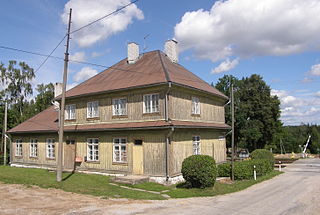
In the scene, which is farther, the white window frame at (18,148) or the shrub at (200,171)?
the white window frame at (18,148)

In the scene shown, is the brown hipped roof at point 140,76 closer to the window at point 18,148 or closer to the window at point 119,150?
the window at point 119,150

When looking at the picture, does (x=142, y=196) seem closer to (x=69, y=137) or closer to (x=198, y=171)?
(x=198, y=171)

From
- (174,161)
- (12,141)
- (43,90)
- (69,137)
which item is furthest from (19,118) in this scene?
(174,161)

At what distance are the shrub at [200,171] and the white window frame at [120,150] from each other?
5217mm

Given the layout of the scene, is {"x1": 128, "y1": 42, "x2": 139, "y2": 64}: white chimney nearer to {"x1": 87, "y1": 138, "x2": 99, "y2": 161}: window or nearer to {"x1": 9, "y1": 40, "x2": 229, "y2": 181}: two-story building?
{"x1": 9, "y1": 40, "x2": 229, "y2": 181}: two-story building

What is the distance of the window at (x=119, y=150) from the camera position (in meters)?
18.9

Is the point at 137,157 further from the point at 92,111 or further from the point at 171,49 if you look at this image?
→ the point at 171,49

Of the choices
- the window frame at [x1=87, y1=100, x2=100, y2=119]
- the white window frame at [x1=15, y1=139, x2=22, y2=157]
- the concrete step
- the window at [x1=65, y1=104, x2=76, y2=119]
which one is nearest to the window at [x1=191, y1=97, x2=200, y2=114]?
the concrete step

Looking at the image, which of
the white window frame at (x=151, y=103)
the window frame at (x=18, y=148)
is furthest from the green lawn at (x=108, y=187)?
the window frame at (x=18, y=148)

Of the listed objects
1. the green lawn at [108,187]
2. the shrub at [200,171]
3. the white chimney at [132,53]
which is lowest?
the green lawn at [108,187]

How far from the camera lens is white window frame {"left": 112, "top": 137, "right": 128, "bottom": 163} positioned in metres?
18.9

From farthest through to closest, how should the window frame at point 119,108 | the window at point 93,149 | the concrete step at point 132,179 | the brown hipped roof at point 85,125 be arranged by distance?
the window at point 93,149, the window frame at point 119,108, the brown hipped roof at point 85,125, the concrete step at point 132,179

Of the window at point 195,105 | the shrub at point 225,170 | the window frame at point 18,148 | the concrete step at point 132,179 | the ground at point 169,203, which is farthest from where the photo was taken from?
the window frame at point 18,148

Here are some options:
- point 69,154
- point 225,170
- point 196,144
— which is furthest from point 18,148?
point 225,170
